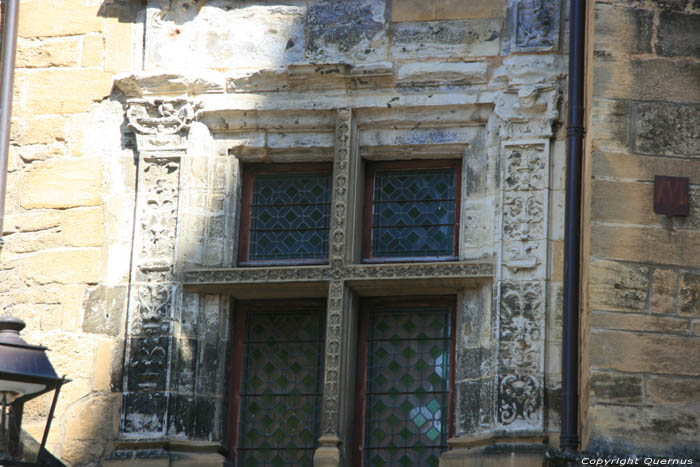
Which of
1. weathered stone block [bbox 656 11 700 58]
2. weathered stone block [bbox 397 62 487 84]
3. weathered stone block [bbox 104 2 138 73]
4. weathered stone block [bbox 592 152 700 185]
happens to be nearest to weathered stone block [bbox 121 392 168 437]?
weathered stone block [bbox 104 2 138 73]

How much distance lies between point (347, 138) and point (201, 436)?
5.35ft

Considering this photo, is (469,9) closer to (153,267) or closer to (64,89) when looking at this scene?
(153,267)

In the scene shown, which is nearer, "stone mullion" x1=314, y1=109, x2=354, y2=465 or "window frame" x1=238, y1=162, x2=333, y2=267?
"stone mullion" x1=314, y1=109, x2=354, y2=465

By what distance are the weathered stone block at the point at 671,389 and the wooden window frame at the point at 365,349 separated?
1.18 m

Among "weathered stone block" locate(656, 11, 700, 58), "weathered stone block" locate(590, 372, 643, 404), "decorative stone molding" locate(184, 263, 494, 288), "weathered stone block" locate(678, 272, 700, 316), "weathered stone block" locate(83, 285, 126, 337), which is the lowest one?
"weathered stone block" locate(590, 372, 643, 404)

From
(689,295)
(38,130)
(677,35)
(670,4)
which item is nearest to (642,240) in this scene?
(689,295)

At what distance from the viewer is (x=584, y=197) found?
8078 mm

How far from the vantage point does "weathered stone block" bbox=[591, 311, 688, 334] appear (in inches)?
301

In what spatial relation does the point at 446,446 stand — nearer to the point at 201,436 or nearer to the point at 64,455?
the point at 201,436

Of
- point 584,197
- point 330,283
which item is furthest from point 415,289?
point 584,197

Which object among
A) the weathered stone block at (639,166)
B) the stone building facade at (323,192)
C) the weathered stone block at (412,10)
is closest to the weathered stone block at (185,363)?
the stone building facade at (323,192)

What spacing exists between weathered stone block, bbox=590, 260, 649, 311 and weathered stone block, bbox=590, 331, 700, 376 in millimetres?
132

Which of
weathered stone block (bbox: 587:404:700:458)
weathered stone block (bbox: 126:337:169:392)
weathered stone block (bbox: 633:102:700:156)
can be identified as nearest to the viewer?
weathered stone block (bbox: 587:404:700:458)

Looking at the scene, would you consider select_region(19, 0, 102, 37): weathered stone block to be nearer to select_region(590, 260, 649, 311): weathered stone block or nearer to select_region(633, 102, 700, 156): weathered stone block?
select_region(633, 102, 700, 156): weathered stone block
